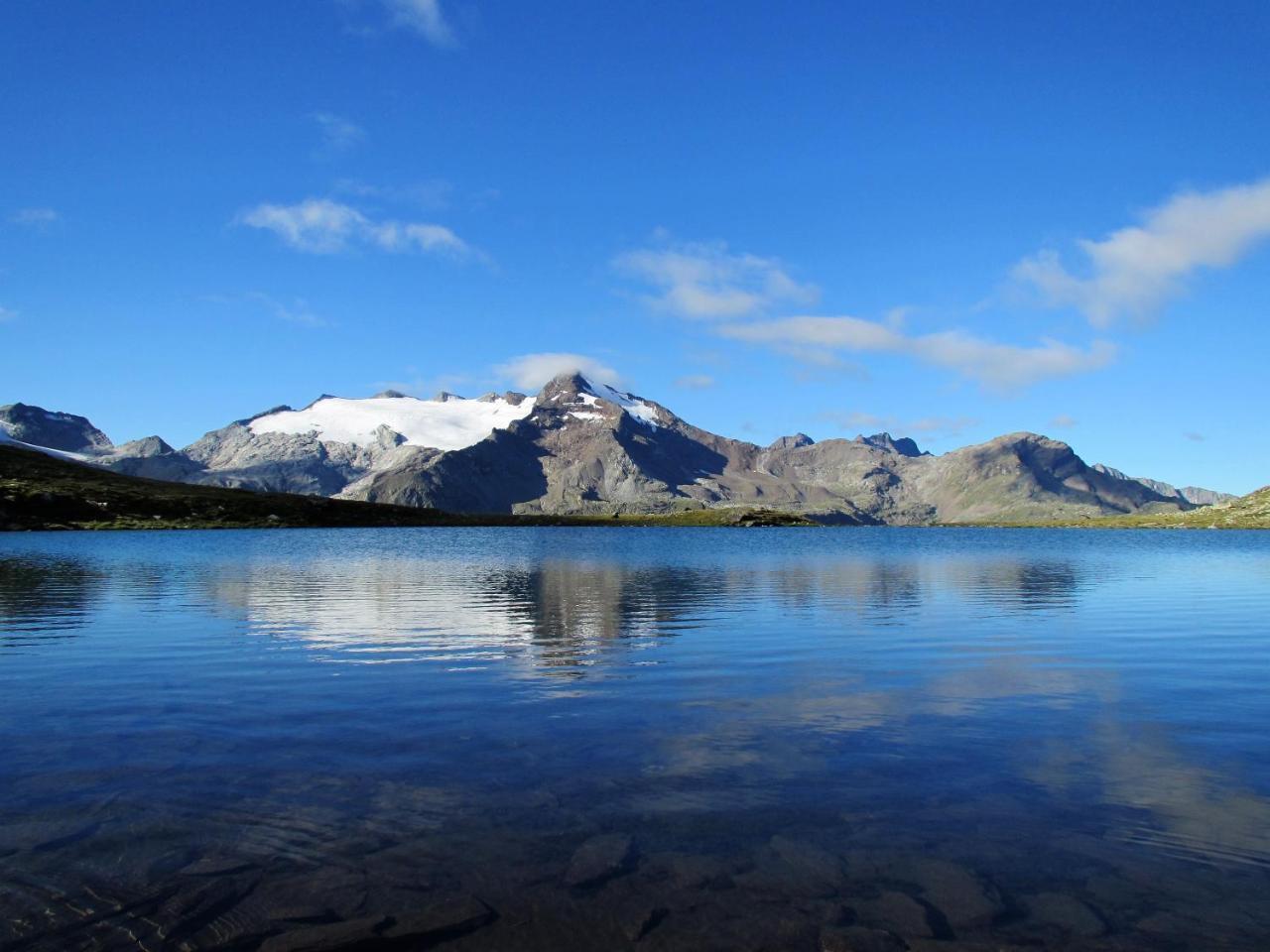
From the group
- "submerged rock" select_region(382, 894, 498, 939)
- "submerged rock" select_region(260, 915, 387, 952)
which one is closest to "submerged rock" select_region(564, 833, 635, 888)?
"submerged rock" select_region(382, 894, 498, 939)

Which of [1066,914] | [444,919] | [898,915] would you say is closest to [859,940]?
[898,915]

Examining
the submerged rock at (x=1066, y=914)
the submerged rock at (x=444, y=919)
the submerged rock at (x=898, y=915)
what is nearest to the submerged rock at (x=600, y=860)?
the submerged rock at (x=444, y=919)

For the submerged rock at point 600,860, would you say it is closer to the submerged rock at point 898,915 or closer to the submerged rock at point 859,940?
the submerged rock at point 859,940

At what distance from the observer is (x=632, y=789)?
618 inches

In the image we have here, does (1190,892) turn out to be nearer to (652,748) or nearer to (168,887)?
(652,748)

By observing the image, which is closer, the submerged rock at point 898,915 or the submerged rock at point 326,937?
the submerged rock at point 326,937

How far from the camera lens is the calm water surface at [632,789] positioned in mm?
10953

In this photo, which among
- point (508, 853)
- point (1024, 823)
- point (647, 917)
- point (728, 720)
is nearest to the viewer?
point (647, 917)

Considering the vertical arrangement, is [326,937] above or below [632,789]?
below

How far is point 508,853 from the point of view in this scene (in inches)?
501

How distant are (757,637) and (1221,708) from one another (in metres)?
16.9

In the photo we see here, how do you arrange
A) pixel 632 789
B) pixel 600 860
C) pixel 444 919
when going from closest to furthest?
1. pixel 444 919
2. pixel 600 860
3. pixel 632 789

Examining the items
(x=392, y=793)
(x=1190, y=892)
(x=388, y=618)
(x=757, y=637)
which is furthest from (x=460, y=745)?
(x=388, y=618)

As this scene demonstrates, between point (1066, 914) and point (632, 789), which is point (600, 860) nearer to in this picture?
point (632, 789)
